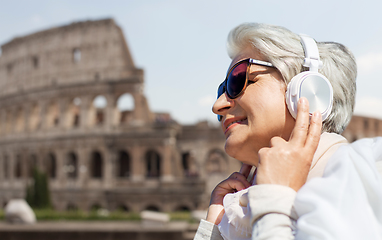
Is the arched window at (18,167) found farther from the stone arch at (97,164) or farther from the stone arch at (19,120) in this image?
the stone arch at (97,164)

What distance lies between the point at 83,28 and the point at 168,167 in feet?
41.3

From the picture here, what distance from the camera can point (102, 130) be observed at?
82.5ft

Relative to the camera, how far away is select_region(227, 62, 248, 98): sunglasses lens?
59.9 inches

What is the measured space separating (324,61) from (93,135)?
81.2 feet

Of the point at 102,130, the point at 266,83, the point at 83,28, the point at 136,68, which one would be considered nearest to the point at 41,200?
the point at 102,130

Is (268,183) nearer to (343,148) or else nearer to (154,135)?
(343,148)

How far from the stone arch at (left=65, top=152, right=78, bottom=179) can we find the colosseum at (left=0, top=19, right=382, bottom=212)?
7 cm

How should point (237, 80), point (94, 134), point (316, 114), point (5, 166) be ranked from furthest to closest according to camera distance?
point (5, 166)
point (94, 134)
point (237, 80)
point (316, 114)

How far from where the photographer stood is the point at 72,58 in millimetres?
27453

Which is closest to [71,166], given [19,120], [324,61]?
[19,120]

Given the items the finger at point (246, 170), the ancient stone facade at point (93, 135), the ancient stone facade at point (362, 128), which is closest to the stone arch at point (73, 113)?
the ancient stone facade at point (93, 135)

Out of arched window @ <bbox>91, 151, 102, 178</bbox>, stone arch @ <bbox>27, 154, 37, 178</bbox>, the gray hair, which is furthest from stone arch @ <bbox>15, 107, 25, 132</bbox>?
the gray hair

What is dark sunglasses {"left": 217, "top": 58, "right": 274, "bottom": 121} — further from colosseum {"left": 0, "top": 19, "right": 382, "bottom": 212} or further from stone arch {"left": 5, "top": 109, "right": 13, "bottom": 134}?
stone arch {"left": 5, "top": 109, "right": 13, "bottom": 134}

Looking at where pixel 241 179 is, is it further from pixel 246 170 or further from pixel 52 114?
pixel 52 114
